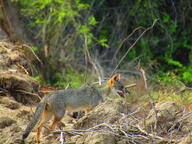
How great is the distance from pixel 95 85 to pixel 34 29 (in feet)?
23.7

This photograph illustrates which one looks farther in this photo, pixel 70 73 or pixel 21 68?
pixel 70 73

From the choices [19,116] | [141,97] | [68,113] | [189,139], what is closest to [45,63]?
[141,97]

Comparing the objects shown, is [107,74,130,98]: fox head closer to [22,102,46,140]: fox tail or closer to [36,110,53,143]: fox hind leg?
[36,110,53,143]: fox hind leg

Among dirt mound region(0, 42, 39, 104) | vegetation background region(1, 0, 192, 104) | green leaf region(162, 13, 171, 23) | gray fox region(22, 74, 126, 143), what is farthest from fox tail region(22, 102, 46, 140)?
green leaf region(162, 13, 171, 23)

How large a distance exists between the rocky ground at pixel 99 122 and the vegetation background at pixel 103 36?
361 cm

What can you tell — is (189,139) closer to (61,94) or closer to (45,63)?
(61,94)

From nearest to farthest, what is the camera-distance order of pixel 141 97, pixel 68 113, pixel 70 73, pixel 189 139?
pixel 189 139, pixel 68 113, pixel 141 97, pixel 70 73

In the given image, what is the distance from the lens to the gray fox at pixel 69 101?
7459 mm

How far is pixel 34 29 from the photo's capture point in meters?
15.7

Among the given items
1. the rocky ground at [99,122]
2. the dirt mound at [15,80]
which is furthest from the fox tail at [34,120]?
the dirt mound at [15,80]

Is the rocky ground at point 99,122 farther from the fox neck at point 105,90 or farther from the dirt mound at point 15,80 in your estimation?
the fox neck at point 105,90

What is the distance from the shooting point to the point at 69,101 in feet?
26.2

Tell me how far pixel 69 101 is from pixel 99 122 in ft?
2.54

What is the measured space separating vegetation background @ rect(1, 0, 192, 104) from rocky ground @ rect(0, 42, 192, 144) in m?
3.61
